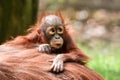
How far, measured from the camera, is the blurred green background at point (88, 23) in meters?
7.05

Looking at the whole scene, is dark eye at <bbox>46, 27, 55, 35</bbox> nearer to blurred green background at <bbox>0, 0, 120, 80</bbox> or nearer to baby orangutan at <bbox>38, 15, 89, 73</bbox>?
baby orangutan at <bbox>38, 15, 89, 73</bbox>

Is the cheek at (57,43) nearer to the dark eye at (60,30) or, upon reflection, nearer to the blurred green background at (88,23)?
the dark eye at (60,30)

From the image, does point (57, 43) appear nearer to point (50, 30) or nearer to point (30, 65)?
point (50, 30)

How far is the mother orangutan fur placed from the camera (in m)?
4.80

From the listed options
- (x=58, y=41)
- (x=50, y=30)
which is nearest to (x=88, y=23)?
(x=50, y=30)

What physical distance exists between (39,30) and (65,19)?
1.00 feet

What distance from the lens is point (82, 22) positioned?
15641 millimetres

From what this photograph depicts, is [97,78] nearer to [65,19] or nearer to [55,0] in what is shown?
[65,19]

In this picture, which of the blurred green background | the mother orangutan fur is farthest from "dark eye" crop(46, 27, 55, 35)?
the blurred green background

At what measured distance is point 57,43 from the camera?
206 inches

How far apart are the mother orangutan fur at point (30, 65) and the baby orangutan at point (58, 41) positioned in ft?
0.17

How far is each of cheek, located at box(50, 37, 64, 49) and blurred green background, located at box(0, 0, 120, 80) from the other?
440 millimetres

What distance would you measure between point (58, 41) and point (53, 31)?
178mm

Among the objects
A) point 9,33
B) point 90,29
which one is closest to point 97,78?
point 9,33
